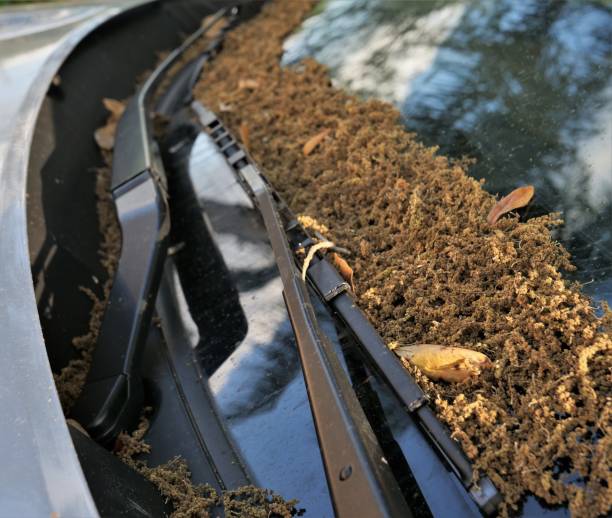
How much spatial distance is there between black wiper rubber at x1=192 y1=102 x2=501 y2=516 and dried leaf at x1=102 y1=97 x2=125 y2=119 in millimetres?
993

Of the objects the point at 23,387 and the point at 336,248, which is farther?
the point at 336,248

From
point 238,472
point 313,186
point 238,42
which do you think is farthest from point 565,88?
point 238,42

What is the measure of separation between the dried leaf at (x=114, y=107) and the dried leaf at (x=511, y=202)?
1639 mm

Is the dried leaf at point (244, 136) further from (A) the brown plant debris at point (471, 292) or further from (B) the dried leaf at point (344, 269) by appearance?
(B) the dried leaf at point (344, 269)

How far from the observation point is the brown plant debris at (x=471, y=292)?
98cm

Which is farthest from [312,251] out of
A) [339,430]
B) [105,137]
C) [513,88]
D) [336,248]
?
[105,137]

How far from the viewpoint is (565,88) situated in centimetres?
163

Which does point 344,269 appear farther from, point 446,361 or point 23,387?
point 23,387

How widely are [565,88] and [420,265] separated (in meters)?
0.66

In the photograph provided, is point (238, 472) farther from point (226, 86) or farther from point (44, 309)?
point (226, 86)

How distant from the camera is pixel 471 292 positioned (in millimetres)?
1227

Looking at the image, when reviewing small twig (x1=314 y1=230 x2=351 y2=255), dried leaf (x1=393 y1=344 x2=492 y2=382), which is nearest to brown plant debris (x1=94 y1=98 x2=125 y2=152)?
small twig (x1=314 y1=230 x2=351 y2=255)

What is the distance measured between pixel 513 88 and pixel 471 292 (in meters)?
0.73

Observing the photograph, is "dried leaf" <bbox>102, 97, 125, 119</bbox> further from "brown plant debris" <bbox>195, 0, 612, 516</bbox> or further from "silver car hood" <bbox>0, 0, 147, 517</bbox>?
"brown plant debris" <bbox>195, 0, 612, 516</bbox>
